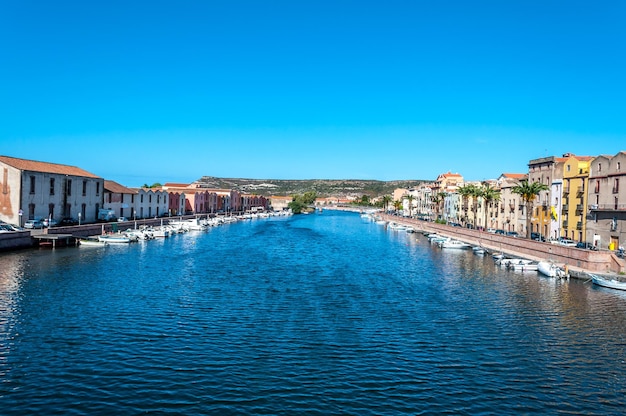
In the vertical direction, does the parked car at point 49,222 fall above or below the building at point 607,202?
below

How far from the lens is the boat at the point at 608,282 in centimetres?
4225

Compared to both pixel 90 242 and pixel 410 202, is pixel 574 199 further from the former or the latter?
pixel 410 202

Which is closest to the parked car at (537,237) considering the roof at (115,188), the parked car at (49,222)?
the parked car at (49,222)

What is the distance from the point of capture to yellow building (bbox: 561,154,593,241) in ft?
206

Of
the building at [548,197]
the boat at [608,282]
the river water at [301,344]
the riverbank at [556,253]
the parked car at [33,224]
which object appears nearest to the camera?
the river water at [301,344]

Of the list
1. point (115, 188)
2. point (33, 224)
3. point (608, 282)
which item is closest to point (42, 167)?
point (33, 224)

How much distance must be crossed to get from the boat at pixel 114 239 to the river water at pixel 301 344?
22622mm

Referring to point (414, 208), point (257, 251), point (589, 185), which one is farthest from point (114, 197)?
point (414, 208)

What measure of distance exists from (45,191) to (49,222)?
13.9ft

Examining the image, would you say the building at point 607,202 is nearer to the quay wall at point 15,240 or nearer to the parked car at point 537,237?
the parked car at point 537,237

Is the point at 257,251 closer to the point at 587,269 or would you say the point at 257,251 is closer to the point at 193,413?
the point at 587,269

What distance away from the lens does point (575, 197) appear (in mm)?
65062

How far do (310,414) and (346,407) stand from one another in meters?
1.35

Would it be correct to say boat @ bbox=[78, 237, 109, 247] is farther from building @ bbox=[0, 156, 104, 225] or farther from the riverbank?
the riverbank
